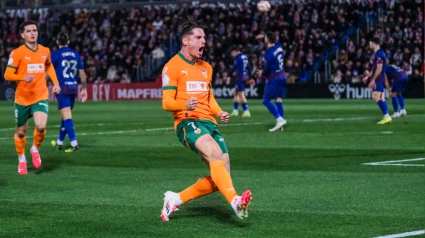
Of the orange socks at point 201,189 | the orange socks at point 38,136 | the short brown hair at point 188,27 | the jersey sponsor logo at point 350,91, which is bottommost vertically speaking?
the jersey sponsor logo at point 350,91

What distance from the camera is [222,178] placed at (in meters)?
8.38

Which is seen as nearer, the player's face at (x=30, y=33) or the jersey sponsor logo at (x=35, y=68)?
the player's face at (x=30, y=33)

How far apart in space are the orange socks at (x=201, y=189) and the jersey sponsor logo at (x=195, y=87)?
0.87 metres

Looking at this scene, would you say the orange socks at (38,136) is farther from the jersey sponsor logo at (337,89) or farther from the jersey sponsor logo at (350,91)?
the jersey sponsor logo at (337,89)

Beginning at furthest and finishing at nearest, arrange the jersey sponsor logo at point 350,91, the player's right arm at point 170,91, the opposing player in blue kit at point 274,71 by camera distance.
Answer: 1. the jersey sponsor logo at point 350,91
2. the opposing player in blue kit at point 274,71
3. the player's right arm at point 170,91

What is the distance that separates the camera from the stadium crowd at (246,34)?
41438 mm

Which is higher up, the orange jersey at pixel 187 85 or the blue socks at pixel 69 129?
the orange jersey at pixel 187 85

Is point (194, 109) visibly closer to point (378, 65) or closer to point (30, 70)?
point (30, 70)

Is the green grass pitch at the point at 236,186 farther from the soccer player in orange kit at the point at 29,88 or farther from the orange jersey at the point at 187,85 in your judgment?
the orange jersey at the point at 187,85

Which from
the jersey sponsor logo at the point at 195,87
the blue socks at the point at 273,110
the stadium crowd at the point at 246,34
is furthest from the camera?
the stadium crowd at the point at 246,34

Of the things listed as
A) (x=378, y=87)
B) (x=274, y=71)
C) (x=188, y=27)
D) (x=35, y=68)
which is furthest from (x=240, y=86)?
(x=188, y=27)

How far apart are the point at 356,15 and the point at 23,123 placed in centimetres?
3130

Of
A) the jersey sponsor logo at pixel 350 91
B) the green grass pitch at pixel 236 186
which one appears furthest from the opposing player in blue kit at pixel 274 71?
the jersey sponsor logo at pixel 350 91

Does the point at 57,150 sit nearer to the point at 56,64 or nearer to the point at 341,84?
the point at 56,64
